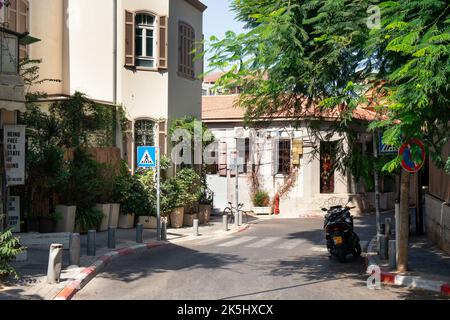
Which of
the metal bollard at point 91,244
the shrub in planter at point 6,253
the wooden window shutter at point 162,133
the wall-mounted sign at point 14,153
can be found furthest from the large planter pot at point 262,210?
the shrub in planter at point 6,253

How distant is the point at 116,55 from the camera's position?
22250mm

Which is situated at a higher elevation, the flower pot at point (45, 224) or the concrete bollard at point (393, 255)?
the flower pot at point (45, 224)

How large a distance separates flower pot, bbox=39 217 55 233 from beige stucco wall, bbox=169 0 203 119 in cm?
813

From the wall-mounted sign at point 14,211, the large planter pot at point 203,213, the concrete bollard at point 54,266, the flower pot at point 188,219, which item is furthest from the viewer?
the large planter pot at point 203,213

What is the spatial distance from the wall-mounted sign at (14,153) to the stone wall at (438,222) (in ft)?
34.8

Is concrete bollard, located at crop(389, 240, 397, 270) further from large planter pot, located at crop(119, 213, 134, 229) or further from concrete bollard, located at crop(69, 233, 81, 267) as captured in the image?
large planter pot, located at crop(119, 213, 134, 229)

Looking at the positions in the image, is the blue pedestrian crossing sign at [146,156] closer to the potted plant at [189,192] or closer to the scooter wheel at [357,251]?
the potted plant at [189,192]

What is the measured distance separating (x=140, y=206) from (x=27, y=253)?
7.68 meters

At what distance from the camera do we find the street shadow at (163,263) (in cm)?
1210

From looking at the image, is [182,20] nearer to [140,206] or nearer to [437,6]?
[140,206]

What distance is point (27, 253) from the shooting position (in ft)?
43.7

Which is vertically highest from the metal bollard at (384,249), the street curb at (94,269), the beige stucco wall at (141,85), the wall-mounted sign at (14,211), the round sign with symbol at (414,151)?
the beige stucco wall at (141,85)

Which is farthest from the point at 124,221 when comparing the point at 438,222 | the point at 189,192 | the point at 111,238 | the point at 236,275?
the point at 438,222

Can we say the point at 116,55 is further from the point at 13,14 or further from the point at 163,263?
the point at 163,263
